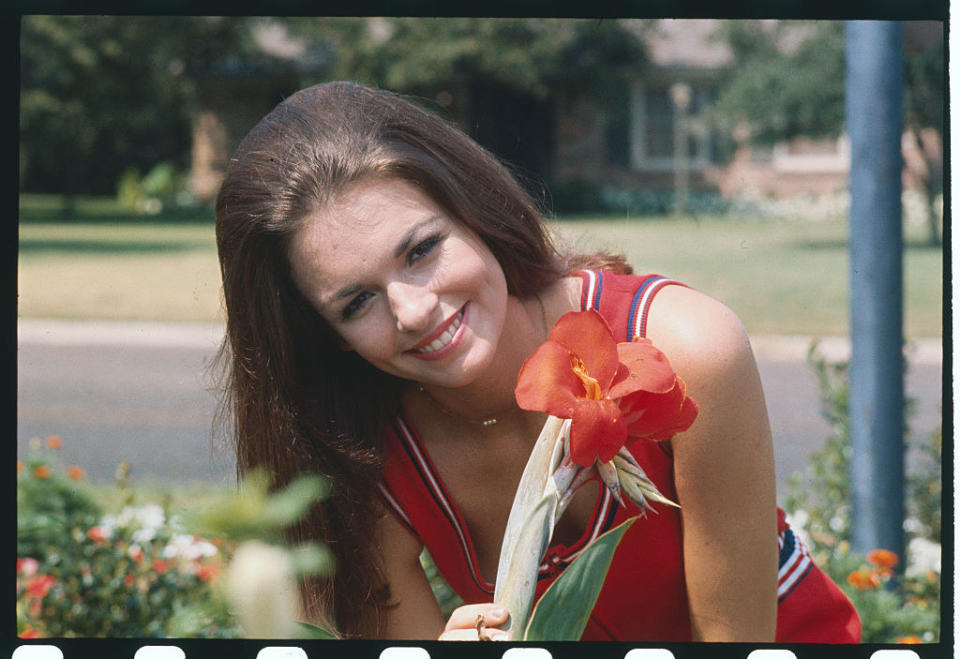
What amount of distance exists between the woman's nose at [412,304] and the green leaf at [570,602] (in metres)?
0.50

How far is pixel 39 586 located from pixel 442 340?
1581 millimetres

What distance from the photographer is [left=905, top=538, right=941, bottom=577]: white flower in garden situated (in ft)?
8.82

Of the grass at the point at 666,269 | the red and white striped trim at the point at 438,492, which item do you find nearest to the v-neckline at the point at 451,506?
the red and white striped trim at the point at 438,492

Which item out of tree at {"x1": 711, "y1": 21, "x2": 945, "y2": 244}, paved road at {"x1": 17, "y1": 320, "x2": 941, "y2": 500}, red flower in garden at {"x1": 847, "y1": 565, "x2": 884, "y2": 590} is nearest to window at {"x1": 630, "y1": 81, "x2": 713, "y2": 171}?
tree at {"x1": 711, "y1": 21, "x2": 945, "y2": 244}

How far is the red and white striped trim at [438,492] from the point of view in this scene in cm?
162

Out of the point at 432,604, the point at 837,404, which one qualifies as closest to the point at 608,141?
the point at 837,404

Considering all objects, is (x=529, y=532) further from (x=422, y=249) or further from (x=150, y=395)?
(x=150, y=395)

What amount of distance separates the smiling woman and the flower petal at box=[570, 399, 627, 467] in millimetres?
462

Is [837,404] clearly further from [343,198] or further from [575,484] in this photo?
[575,484]

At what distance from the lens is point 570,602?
2.58 ft

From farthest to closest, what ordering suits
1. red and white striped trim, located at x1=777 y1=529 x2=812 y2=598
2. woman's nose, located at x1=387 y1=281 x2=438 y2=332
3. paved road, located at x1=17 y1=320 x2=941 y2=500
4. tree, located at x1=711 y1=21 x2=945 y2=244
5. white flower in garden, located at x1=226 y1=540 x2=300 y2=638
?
tree, located at x1=711 y1=21 x2=945 y2=244
paved road, located at x1=17 y1=320 x2=941 y2=500
red and white striped trim, located at x1=777 y1=529 x2=812 y2=598
woman's nose, located at x1=387 y1=281 x2=438 y2=332
white flower in garden, located at x1=226 y1=540 x2=300 y2=638

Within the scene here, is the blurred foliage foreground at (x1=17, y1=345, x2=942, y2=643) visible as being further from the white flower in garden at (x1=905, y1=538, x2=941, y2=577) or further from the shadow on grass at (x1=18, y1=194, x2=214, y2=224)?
the shadow on grass at (x1=18, y1=194, x2=214, y2=224)

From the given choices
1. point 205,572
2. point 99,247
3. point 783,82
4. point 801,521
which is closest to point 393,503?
point 205,572

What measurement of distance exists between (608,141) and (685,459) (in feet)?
65.9
